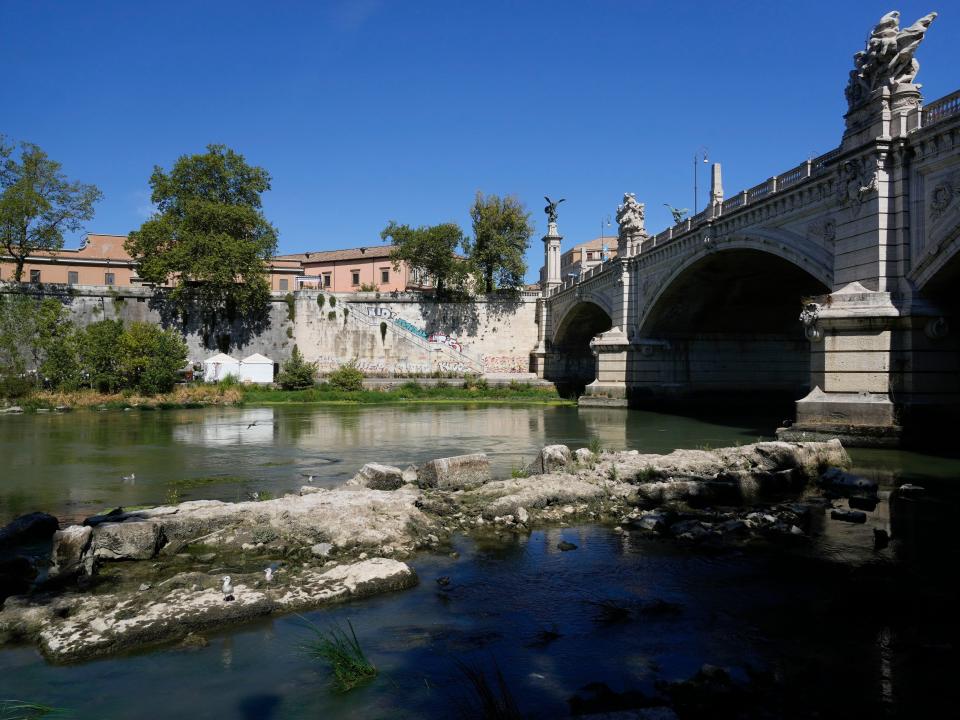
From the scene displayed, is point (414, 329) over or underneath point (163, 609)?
over

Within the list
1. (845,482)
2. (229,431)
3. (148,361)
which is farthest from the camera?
(148,361)

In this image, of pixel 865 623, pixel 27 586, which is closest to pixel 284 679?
pixel 27 586

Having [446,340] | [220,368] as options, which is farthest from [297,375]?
[446,340]

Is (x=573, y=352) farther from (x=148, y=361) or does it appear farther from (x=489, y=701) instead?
(x=489, y=701)

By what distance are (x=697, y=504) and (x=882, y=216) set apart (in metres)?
12.2

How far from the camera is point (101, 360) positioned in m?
41.1

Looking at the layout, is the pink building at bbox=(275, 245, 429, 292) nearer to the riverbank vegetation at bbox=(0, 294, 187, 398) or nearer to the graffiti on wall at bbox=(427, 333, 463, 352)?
the graffiti on wall at bbox=(427, 333, 463, 352)

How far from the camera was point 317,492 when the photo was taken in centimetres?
1123

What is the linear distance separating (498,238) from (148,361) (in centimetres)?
2893

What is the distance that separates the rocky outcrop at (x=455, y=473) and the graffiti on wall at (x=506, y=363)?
4406cm

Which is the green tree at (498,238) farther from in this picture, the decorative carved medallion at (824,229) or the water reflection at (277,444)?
the decorative carved medallion at (824,229)

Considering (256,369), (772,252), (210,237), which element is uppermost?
Answer: (210,237)

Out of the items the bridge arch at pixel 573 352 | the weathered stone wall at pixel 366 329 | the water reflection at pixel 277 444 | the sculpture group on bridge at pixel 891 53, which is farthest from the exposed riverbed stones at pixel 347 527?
the weathered stone wall at pixel 366 329

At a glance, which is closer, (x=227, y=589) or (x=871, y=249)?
(x=227, y=589)
